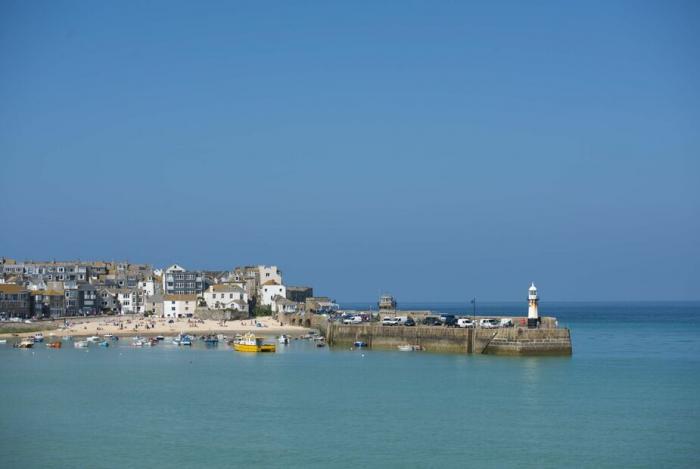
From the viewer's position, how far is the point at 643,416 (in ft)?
137

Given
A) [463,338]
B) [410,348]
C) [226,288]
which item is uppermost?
[226,288]

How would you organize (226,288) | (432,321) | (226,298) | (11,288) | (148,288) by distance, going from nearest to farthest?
(432,321)
(11,288)
(226,298)
(226,288)
(148,288)

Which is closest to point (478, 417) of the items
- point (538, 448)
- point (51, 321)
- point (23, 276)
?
point (538, 448)

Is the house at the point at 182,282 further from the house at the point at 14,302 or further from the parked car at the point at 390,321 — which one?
the parked car at the point at 390,321

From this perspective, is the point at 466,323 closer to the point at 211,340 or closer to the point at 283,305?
the point at 211,340

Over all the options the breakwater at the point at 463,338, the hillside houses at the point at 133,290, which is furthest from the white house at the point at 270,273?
the breakwater at the point at 463,338

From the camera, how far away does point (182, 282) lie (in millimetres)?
132625

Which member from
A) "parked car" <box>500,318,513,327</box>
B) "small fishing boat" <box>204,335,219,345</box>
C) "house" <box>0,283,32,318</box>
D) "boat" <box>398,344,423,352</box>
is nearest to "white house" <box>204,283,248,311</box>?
"house" <box>0,283,32,318</box>

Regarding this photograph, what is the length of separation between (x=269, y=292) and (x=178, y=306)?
12102 mm

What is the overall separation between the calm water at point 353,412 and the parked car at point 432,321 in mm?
8846

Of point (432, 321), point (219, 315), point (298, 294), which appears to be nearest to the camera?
point (432, 321)

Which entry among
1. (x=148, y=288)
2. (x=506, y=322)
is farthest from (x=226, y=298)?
(x=506, y=322)

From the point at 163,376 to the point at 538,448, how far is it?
28.5 metres

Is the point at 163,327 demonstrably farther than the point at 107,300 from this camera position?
No
